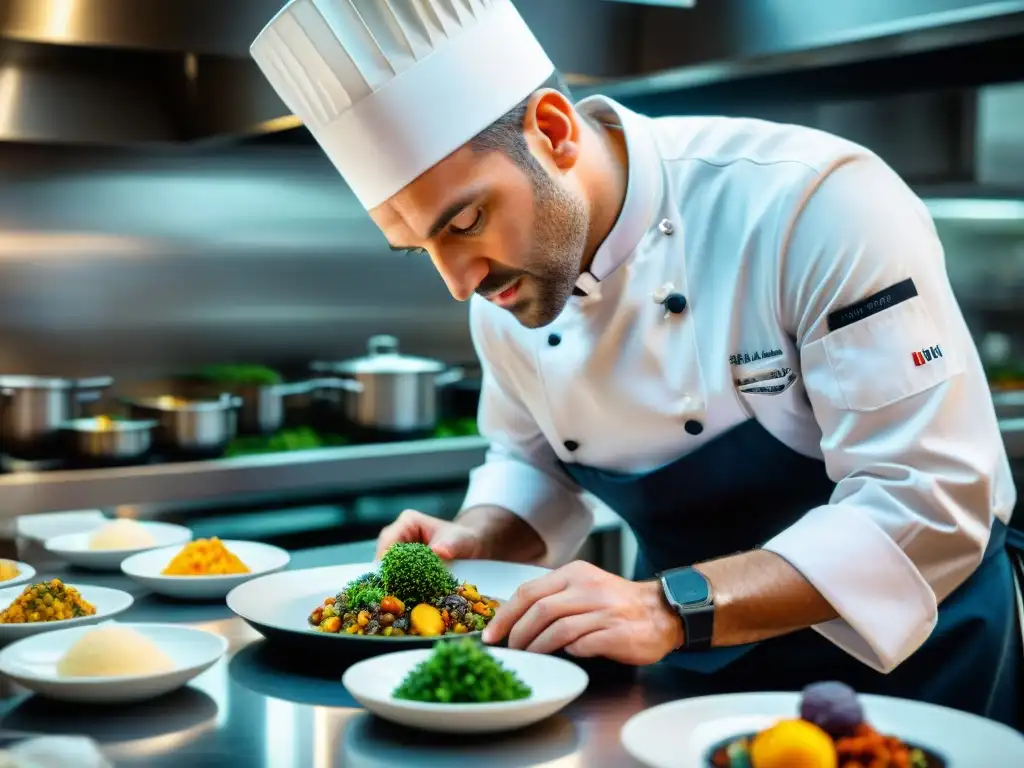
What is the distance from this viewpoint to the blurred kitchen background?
293 centimetres

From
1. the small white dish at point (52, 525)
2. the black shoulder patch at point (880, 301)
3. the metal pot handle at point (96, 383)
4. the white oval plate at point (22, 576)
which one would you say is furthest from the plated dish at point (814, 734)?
the metal pot handle at point (96, 383)

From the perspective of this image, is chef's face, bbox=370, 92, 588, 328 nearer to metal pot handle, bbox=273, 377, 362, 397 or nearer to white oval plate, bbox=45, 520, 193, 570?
white oval plate, bbox=45, 520, 193, 570

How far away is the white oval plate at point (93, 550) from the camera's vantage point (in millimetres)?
2014

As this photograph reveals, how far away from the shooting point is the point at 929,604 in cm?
152

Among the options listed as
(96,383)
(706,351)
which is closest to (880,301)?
(706,351)

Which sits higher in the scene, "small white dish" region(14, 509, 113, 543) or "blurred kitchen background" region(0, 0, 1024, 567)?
"blurred kitchen background" region(0, 0, 1024, 567)

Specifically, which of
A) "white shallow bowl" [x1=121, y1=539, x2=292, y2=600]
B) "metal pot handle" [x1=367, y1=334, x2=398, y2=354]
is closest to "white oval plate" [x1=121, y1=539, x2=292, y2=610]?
"white shallow bowl" [x1=121, y1=539, x2=292, y2=600]

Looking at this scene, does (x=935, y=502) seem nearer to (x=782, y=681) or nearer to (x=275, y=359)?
(x=782, y=681)

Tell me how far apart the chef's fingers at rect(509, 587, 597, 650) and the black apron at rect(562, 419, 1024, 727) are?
0.21 m

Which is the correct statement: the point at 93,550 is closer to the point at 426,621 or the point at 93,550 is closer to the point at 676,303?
the point at 426,621

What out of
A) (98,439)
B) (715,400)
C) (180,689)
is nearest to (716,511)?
(715,400)

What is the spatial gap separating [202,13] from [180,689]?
4.07ft

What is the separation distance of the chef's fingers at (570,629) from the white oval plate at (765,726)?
20 centimetres

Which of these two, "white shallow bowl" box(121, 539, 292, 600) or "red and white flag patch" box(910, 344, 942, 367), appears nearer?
"red and white flag patch" box(910, 344, 942, 367)
